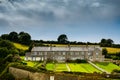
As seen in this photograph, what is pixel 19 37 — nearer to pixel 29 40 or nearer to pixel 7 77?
pixel 29 40

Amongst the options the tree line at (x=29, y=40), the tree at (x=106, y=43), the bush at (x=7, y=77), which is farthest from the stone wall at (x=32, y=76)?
the tree at (x=106, y=43)

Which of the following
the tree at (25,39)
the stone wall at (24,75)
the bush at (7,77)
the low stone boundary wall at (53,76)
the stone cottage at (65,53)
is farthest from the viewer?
the tree at (25,39)

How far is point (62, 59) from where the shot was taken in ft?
273

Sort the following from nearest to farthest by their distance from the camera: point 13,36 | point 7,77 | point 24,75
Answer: point 24,75 → point 7,77 → point 13,36

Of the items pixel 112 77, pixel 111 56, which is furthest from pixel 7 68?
pixel 111 56

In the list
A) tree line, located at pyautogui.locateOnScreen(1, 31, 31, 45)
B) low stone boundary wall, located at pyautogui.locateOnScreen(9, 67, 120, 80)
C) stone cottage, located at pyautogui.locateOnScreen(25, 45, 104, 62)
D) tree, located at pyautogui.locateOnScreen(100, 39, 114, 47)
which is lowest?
low stone boundary wall, located at pyautogui.locateOnScreen(9, 67, 120, 80)

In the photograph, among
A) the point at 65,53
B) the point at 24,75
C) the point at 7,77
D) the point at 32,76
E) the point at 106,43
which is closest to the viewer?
the point at 32,76

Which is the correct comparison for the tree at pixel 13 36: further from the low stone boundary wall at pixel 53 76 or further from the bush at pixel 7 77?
the bush at pixel 7 77

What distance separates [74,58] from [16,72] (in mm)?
34420

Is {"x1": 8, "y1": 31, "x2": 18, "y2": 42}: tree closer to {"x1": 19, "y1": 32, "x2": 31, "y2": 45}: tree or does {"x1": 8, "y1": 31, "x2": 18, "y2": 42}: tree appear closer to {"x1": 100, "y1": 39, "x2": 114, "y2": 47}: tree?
{"x1": 19, "y1": 32, "x2": 31, "y2": 45}: tree

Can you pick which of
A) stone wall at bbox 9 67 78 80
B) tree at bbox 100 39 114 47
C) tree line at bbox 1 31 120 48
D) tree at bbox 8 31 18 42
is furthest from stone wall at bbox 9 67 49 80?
tree at bbox 100 39 114 47

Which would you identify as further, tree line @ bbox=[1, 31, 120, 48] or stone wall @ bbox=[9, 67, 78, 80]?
tree line @ bbox=[1, 31, 120, 48]

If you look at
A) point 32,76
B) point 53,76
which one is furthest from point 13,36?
point 53,76

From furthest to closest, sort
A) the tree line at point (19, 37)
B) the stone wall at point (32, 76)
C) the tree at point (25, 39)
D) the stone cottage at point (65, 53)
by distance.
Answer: the tree line at point (19, 37)
the tree at point (25, 39)
the stone cottage at point (65, 53)
the stone wall at point (32, 76)
